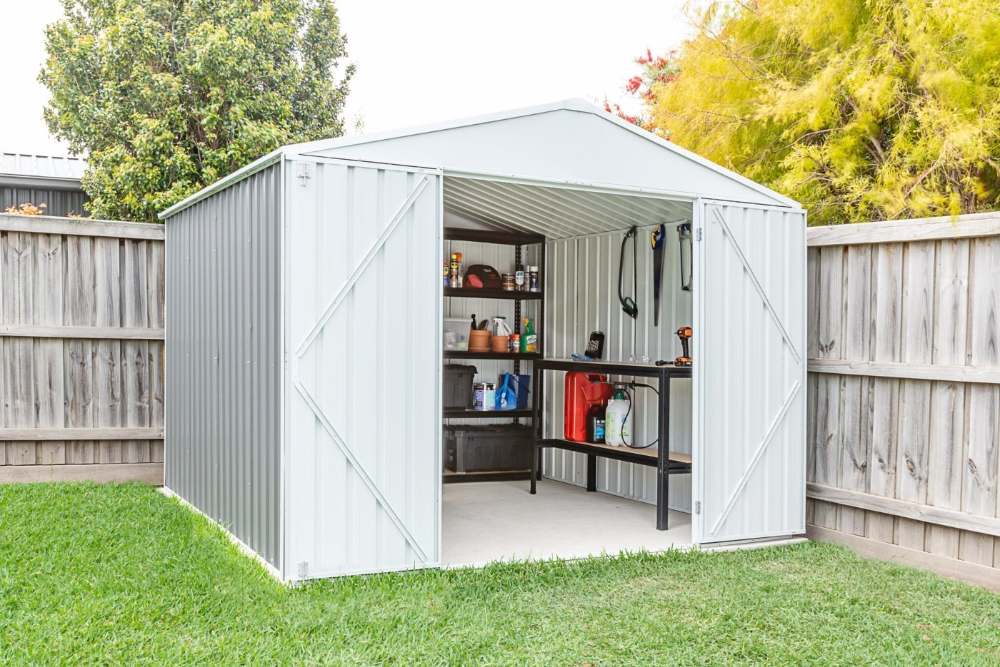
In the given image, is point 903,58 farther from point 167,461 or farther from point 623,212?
point 167,461

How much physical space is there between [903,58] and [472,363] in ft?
15.6

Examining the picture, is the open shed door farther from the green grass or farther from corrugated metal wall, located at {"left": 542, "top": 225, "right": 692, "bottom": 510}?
corrugated metal wall, located at {"left": 542, "top": 225, "right": 692, "bottom": 510}

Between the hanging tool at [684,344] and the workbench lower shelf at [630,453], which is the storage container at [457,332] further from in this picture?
the hanging tool at [684,344]

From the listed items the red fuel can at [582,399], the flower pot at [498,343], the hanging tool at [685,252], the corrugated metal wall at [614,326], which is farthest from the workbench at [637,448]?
the hanging tool at [685,252]

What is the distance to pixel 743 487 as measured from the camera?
216 inches

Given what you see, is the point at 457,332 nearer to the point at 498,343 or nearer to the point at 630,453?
the point at 498,343

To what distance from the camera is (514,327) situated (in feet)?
26.5

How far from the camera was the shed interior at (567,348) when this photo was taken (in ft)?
18.6

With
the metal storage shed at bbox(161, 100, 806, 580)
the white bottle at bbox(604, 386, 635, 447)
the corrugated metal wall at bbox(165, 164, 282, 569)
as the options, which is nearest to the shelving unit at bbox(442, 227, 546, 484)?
the metal storage shed at bbox(161, 100, 806, 580)

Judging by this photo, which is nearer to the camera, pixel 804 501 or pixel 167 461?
pixel 804 501

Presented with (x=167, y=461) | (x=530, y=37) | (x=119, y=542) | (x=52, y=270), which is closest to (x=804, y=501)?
(x=119, y=542)

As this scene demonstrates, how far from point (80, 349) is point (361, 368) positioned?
3.35m

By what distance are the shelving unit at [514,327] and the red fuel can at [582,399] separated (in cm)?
73

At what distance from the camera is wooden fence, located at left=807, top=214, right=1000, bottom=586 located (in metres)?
4.75
